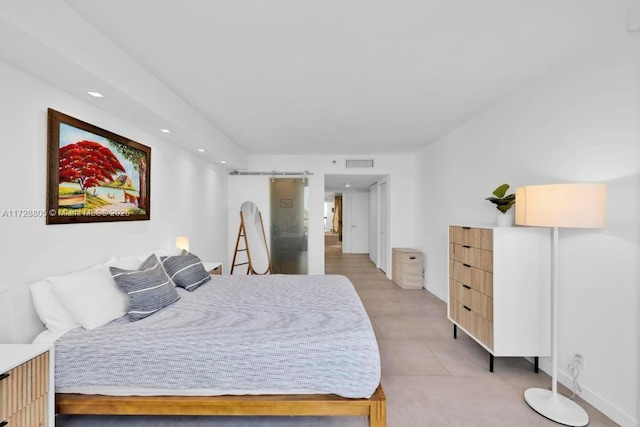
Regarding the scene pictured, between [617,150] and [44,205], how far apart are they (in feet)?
13.0

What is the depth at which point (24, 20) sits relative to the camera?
1.44 metres

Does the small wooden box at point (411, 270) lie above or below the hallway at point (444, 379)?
above

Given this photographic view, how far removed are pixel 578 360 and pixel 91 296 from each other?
11.9ft

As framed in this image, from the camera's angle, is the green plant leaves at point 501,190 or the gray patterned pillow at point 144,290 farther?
the green plant leaves at point 501,190

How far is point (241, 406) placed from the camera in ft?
5.73

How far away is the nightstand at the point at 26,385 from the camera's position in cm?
131

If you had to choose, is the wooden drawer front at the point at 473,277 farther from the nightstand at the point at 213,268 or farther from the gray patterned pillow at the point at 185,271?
the nightstand at the point at 213,268

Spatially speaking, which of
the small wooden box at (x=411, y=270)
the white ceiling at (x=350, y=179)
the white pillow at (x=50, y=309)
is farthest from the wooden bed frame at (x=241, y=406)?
the white ceiling at (x=350, y=179)

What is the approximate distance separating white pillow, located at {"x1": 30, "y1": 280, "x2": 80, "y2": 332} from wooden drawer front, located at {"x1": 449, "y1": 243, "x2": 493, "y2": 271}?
126 inches

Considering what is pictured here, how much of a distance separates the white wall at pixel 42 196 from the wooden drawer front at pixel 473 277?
335cm

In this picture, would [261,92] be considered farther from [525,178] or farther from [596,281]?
[596,281]

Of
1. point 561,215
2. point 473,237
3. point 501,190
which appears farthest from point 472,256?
point 561,215

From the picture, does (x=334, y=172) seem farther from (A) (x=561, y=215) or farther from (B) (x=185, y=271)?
(A) (x=561, y=215)

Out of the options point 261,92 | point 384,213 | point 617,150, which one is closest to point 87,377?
point 261,92
